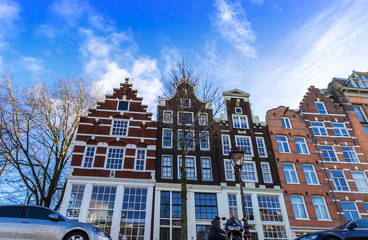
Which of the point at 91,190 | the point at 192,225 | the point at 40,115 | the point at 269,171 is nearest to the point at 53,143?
the point at 40,115

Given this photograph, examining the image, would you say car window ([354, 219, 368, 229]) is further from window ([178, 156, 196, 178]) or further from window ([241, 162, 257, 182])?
window ([178, 156, 196, 178])

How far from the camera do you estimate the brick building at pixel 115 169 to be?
18.0 meters

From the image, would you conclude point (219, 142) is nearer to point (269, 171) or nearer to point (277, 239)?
point (269, 171)

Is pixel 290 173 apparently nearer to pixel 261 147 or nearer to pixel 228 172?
pixel 261 147

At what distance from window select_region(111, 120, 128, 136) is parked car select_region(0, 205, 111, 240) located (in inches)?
526

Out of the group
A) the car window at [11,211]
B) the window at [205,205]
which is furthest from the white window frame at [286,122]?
the car window at [11,211]

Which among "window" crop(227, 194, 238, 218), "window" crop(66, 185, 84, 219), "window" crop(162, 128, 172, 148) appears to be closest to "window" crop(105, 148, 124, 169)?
"window" crop(66, 185, 84, 219)

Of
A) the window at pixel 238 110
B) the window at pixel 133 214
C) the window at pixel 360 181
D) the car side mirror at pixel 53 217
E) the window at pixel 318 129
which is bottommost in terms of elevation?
Answer: the car side mirror at pixel 53 217

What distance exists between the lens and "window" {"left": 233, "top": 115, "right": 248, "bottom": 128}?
2486 centimetres

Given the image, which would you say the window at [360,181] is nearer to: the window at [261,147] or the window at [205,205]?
the window at [261,147]

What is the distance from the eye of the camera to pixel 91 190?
1894 centimetres

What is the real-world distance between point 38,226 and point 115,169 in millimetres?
11703

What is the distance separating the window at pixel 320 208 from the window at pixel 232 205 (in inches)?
294

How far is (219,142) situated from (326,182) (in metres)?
10.9
